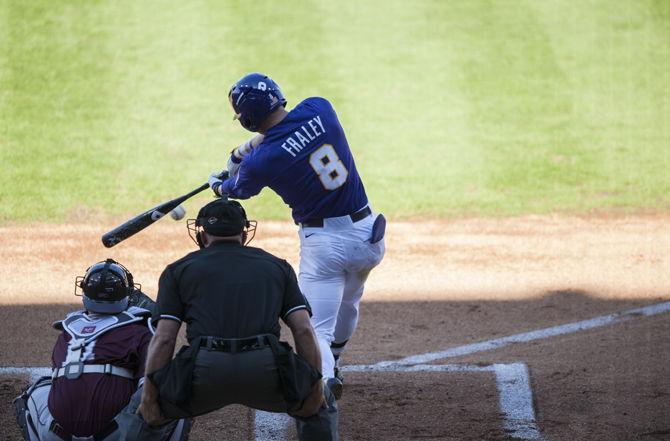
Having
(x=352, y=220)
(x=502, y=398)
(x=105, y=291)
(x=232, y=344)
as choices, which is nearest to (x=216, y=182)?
(x=352, y=220)

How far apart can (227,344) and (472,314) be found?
164 inches

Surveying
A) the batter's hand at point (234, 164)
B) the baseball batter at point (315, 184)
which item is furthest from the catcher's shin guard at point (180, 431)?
the batter's hand at point (234, 164)

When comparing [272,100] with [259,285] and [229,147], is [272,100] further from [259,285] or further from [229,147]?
[229,147]

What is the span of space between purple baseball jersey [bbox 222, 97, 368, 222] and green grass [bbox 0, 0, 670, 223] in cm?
553

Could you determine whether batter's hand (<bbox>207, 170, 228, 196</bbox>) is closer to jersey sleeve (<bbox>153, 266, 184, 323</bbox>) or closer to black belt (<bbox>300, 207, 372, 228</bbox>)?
black belt (<bbox>300, 207, 372, 228</bbox>)

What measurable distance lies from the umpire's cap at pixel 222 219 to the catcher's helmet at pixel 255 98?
3.61ft

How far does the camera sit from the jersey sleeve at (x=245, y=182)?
5258mm

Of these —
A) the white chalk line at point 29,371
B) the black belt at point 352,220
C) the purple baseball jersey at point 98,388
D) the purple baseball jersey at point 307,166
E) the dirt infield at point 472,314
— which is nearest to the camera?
the purple baseball jersey at point 98,388

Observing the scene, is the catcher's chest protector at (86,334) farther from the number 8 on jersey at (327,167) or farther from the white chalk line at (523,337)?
the white chalk line at (523,337)

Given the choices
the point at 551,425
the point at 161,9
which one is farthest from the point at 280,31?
the point at 551,425

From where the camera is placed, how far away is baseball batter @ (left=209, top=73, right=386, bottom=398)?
17.1 ft

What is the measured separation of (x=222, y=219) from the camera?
4.21 metres

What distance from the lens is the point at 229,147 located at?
39.1 ft

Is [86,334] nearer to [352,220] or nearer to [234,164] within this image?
[234,164]
